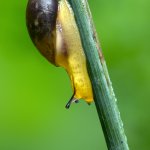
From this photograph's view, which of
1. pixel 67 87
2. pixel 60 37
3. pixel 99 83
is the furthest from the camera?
pixel 67 87

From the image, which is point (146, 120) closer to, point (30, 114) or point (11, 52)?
point (30, 114)

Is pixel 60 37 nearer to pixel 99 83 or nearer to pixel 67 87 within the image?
pixel 99 83

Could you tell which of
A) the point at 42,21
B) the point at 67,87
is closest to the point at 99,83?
the point at 42,21

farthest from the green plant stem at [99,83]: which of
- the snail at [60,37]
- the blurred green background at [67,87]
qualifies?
the blurred green background at [67,87]

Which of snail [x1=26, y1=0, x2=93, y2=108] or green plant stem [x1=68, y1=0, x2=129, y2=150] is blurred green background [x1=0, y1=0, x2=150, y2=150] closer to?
snail [x1=26, y1=0, x2=93, y2=108]

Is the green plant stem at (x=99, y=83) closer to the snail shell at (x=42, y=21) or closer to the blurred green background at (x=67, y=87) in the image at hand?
the snail shell at (x=42, y=21)

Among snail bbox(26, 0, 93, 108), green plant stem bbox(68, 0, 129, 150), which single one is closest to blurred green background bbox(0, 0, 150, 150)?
snail bbox(26, 0, 93, 108)
